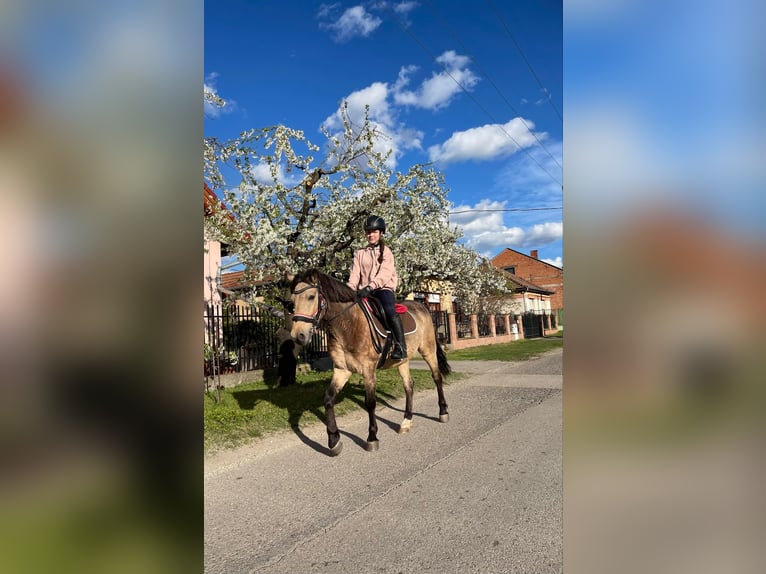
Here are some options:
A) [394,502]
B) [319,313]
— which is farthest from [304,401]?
[394,502]

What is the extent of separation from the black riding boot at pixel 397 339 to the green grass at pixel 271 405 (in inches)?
71.0

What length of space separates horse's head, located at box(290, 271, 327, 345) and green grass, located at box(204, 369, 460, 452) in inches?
72.7

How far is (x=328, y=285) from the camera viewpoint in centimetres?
560

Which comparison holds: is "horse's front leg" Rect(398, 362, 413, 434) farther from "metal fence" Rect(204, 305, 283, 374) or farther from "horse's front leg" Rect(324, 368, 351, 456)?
"metal fence" Rect(204, 305, 283, 374)

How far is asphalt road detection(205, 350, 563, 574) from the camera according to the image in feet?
10.0

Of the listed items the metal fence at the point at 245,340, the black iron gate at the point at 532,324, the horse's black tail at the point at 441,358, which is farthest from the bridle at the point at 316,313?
the black iron gate at the point at 532,324

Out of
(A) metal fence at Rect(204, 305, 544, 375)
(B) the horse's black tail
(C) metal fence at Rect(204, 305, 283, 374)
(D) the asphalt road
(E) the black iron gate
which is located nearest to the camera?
(D) the asphalt road

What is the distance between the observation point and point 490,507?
378 cm

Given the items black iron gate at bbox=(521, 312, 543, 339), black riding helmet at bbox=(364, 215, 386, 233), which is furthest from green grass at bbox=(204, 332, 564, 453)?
black iron gate at bbox=(521, 312, 543, 339)
